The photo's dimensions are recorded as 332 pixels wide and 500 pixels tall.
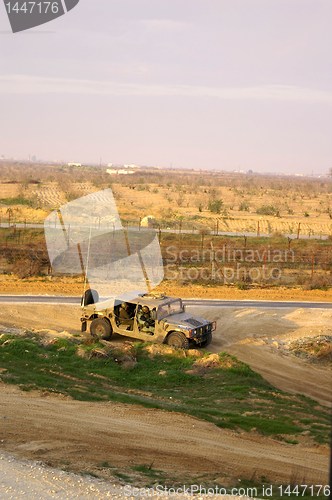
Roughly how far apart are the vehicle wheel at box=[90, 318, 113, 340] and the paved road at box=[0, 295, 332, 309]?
649cm

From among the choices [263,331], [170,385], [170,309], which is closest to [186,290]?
[263,331]

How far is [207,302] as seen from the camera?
2852 cm

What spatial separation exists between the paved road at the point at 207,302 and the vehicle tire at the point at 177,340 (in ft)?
26.9

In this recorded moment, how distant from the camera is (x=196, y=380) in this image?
17547mm

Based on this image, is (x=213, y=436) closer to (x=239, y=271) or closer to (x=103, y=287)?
(x=103, y=287)

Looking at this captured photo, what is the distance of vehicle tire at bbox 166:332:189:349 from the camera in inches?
758

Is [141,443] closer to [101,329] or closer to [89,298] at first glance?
[101,329]

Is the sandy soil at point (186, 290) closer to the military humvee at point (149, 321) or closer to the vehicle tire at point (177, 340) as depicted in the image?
the military humvee at point (149, 321)

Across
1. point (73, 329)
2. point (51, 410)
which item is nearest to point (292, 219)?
point (73, 329)

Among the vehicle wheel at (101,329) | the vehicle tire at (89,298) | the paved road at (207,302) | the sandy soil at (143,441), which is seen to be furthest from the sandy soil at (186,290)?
the sandy soil at (143,441)

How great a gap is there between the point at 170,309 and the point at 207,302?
842cm

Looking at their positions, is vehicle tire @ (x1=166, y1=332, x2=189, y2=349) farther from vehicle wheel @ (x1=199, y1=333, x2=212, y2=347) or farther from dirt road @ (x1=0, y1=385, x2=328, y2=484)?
dirt road @ (x1=0, y1=385, x2=328, y2=484)

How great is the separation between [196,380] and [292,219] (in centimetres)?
4798

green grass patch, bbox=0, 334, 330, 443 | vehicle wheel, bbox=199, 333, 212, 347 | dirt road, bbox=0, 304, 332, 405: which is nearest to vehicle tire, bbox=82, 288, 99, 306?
dirt road, bbox=0, 304, 332, 405
